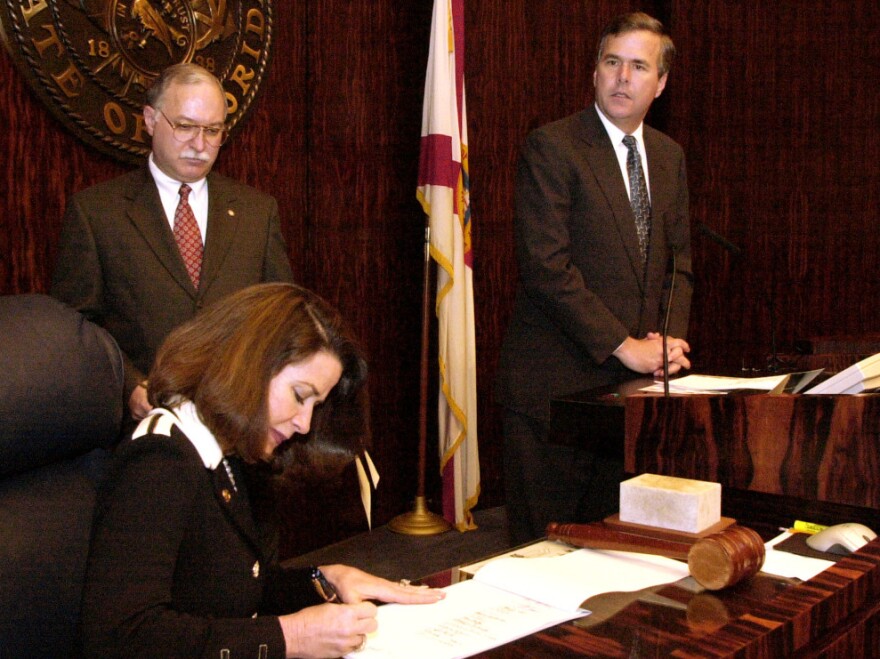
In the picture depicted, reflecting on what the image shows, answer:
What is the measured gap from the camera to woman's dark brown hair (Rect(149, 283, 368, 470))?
4.53ft

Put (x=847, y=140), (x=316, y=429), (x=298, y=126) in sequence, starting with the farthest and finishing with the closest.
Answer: (x=847, y=140) → (x=298, y=126) → (x=316, y=429)

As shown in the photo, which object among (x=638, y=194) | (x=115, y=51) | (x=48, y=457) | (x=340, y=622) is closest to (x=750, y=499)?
(x=340, y=622)

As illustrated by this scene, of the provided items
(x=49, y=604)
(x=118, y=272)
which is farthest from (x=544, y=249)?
(x=49, y=604)

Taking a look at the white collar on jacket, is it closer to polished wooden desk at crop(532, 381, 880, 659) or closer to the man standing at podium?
polished wooden desk at crop(532, 381, 880, 659)

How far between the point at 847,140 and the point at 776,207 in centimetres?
52

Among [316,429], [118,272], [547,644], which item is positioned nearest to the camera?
[547,644]

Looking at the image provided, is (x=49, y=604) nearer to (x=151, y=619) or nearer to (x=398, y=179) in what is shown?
(x=151, y=619)

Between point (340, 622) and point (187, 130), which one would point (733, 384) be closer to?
point (340, 622)

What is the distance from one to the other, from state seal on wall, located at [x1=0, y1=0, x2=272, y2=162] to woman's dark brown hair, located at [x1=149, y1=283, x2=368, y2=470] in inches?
70.1

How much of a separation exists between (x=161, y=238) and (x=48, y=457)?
1.54m

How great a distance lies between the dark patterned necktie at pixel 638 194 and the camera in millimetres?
2822

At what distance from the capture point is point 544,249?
2.70 meters

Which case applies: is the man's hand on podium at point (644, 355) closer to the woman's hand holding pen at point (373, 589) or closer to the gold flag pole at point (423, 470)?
the woman's hand holding pen at point (373, 589)

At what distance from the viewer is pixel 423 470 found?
425 cm
